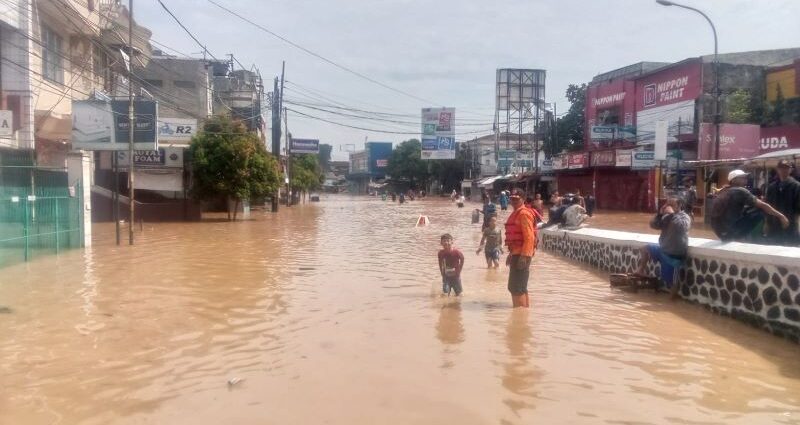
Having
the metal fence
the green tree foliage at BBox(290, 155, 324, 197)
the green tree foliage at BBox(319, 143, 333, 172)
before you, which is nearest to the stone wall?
the metal fence

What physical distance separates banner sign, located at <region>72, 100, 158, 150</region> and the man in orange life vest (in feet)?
48.4

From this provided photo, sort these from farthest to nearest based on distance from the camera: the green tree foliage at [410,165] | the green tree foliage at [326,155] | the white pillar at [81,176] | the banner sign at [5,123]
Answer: the green tree foliage at [326,155]
the green tree foliage at [410,165]
the white pillar at [81,176]
the banner sign at [5,123]

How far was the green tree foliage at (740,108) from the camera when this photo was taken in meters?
36.5

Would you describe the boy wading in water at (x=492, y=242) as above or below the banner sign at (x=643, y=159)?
below

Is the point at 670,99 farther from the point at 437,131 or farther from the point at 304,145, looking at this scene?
the point at 304,145

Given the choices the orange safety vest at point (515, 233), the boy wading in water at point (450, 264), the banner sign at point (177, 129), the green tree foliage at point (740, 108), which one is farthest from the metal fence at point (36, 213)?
the green tree foliage at point (740, 108)

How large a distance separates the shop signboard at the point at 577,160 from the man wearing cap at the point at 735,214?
38.8 meters

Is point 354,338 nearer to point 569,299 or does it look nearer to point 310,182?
point 569,299

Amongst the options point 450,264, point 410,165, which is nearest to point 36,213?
point 450,264

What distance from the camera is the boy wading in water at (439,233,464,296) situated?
10797 millimetres

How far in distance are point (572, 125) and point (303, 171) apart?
2649cm

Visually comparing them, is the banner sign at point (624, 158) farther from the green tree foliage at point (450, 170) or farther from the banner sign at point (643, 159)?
the green tree foliage at point (450, 170)

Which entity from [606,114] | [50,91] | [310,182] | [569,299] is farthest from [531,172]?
[569,299]

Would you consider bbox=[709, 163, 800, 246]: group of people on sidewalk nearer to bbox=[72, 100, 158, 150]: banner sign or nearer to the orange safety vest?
the orange safety vest
